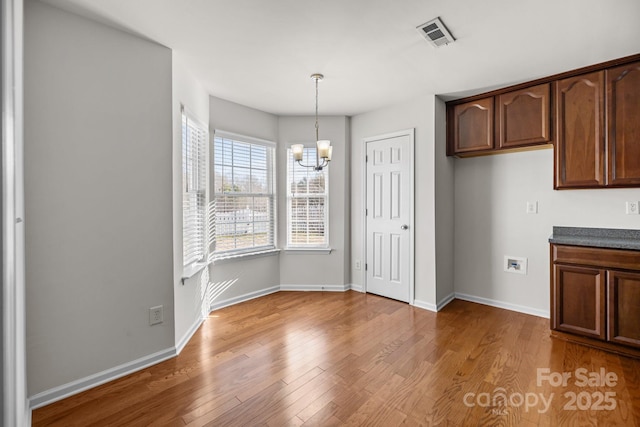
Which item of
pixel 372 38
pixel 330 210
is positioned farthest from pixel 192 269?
pixel 372 38

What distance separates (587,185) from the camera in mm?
2807

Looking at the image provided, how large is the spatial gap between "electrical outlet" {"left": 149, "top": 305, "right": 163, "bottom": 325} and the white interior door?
103 inches

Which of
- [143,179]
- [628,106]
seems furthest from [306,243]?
[628,106]

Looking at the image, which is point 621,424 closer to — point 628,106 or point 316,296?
point 628,106

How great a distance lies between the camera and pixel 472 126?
138 inches

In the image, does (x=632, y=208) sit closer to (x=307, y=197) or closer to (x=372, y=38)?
(x=372, y=38)

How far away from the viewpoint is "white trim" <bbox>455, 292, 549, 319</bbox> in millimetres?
3352

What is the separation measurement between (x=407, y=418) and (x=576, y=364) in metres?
1.60

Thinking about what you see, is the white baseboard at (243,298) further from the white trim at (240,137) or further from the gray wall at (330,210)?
the white trim at (240,137)

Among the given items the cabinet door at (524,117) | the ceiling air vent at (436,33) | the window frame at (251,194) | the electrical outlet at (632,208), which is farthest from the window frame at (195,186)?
the electrical outlet at (632,208)

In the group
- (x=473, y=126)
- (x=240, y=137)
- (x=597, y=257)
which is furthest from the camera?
(x=240, y=137)

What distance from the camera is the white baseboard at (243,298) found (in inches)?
140

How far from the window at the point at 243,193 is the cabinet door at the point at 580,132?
3186 mm

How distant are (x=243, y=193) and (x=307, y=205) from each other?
909mm
